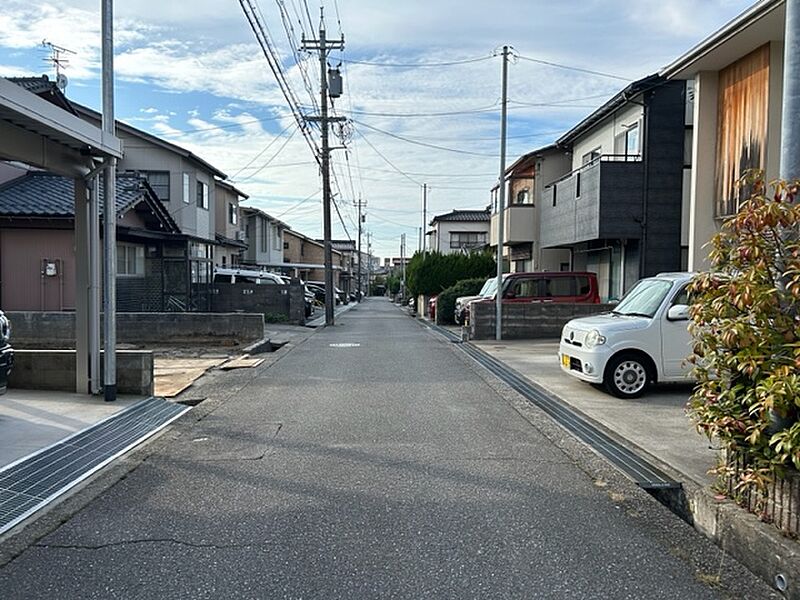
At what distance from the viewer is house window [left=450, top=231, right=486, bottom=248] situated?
57.9 meters

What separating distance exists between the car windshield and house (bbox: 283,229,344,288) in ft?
133

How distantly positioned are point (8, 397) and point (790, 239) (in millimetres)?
Result: 8636

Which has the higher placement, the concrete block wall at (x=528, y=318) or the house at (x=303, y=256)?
the house at (x=303, y=256)

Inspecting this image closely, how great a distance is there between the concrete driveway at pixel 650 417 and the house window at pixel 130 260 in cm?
1276

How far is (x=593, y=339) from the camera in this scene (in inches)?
374

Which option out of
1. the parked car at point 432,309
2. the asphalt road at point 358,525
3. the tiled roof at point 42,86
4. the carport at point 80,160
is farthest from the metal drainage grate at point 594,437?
the parked car at point 432,309

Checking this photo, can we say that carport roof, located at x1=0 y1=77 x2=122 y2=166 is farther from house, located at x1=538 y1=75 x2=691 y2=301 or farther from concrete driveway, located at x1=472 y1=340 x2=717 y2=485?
house, located at x1=538 y1=75 x2=691 y2=301

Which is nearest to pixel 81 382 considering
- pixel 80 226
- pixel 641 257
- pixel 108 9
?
pixel 80 226

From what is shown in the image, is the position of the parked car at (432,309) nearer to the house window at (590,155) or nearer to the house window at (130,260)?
the house window at (590,155)

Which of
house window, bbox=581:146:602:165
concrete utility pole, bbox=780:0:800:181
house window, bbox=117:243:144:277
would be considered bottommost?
house window, bbox=117:243:144:277

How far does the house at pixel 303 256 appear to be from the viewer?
181 feet

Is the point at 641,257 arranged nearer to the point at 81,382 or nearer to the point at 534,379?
the point at 534,379

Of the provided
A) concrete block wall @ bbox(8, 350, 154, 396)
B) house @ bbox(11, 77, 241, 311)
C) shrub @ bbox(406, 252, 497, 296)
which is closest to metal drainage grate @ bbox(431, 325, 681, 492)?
concrete block wall @ bbox(8, 350, 154, 396)

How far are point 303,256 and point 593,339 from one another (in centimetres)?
5595
